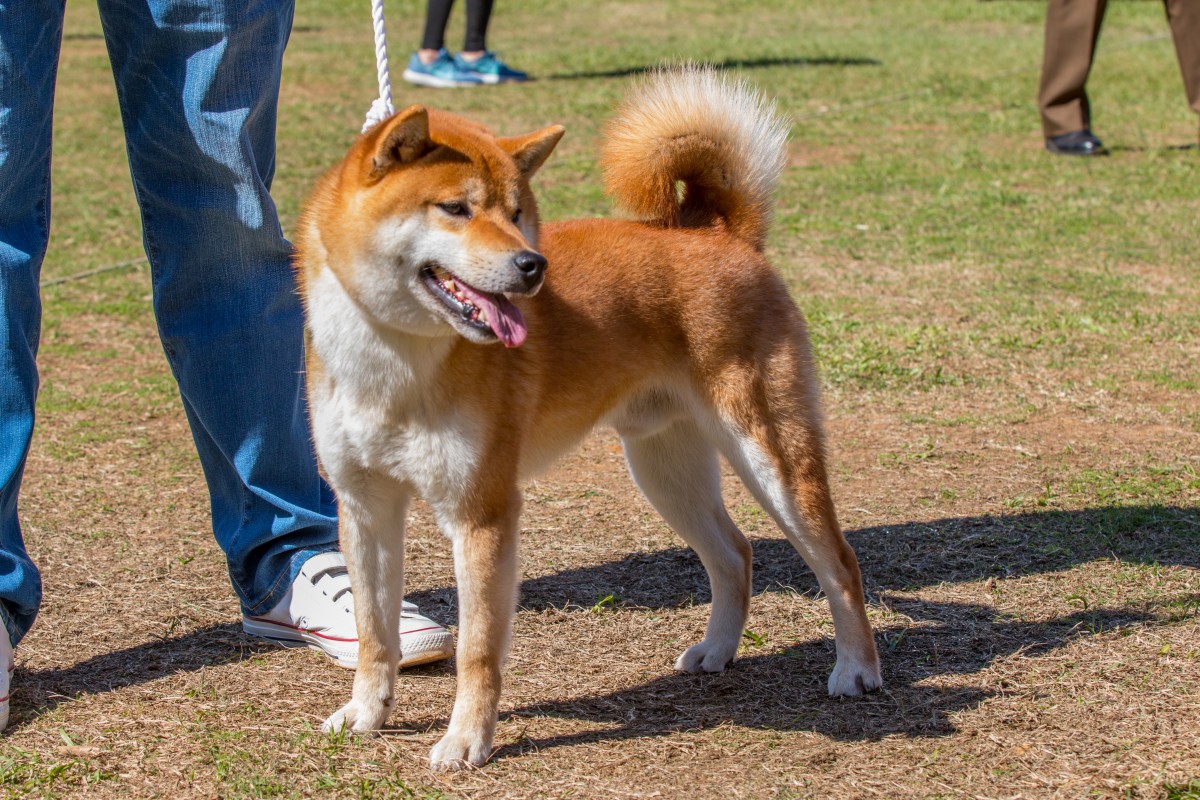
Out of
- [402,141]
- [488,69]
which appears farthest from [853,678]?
[488,69]

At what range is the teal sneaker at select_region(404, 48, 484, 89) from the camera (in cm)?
1114

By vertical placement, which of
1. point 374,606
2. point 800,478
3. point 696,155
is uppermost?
point 696,155

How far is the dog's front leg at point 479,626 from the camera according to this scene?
2.67m

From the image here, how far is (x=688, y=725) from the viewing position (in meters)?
2.94

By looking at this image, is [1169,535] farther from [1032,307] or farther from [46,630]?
[46,630]

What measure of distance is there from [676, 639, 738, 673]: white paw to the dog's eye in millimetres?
1317

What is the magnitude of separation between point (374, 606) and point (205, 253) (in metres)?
1.00

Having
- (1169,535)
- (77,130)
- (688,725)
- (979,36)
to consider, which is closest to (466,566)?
(688,725)

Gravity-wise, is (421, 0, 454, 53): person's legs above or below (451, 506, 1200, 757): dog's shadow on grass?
above

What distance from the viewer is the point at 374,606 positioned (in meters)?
2.85

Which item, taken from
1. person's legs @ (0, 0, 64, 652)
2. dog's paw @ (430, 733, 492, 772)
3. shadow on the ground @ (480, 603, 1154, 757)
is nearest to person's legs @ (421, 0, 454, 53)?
person's legs @ (0, 0, 64, 652)

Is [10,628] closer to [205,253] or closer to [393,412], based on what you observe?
[205,253]

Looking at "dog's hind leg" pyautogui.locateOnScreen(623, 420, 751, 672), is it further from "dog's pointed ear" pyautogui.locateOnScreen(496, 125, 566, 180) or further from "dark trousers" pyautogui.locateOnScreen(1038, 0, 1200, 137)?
"dark trousers" pyautogui.locateOnScreen(1038, 0, 1200, 137)

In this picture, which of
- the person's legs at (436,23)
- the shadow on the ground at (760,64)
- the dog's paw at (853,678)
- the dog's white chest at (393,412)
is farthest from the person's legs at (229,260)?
the shadow on the ground at (760,64)
